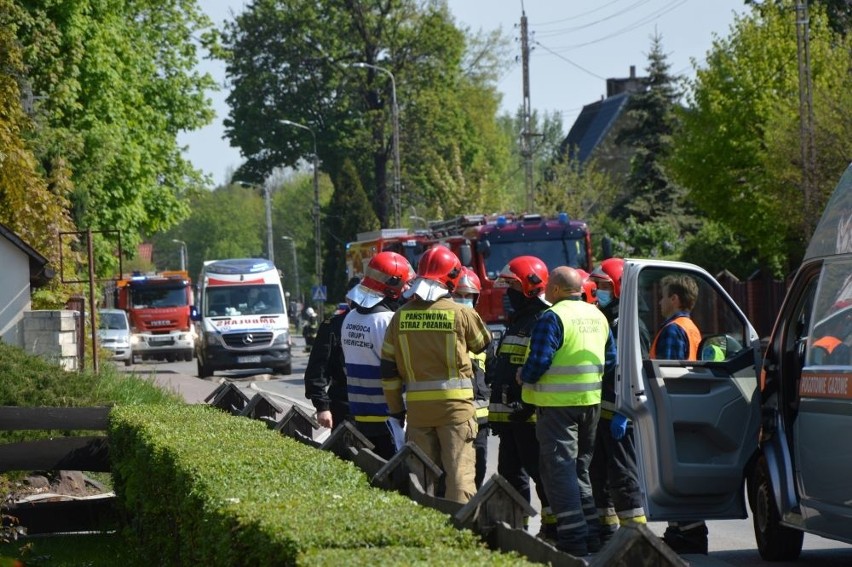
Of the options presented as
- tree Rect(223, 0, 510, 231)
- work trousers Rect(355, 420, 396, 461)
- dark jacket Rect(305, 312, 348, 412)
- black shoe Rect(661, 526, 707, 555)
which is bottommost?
black shoe Rect(661, 526, 707, 555)

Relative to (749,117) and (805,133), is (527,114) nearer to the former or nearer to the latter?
(749,117)

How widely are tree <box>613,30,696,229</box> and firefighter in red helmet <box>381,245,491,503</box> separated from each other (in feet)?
144

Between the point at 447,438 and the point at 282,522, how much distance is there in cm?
342

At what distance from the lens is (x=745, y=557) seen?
935 cm

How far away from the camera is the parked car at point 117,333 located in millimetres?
41219

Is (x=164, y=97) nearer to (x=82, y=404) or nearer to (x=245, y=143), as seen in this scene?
(x=245, y=143)

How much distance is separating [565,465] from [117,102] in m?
29.2

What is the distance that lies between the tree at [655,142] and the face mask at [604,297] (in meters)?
42.0

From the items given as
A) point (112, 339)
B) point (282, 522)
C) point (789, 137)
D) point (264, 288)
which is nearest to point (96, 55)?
point (264, 288)

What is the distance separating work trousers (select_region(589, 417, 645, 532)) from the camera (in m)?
9.30

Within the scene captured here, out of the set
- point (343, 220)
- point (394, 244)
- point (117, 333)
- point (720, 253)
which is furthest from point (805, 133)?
point (343, 220)

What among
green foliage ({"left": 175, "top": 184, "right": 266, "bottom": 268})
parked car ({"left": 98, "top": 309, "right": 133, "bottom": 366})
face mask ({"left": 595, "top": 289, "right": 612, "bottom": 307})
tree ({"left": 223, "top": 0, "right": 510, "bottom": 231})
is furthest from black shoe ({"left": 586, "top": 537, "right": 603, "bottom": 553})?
green foliage ({"left": 175, "top": 184, "right": 266, "bottom": 268})

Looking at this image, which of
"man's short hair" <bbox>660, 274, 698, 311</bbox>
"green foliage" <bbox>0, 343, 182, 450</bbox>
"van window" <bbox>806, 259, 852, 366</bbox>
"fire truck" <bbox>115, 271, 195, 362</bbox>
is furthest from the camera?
"fire truck" <bbox>115, 271, 195, 362</bbox>

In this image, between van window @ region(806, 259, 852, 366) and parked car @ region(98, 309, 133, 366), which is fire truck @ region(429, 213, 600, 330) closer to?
van window @ region(806, 259, 852, 366)
